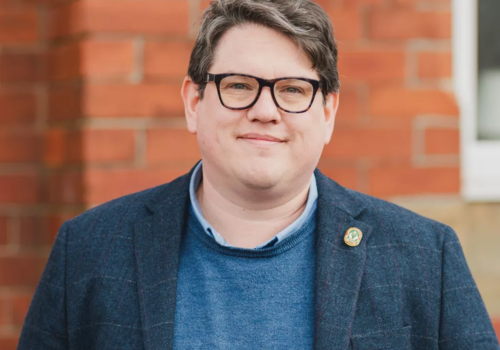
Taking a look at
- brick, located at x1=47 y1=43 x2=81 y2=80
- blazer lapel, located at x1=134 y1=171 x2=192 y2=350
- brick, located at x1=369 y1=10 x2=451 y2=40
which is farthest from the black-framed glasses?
brick, located at x1=369 y1=10 x2=451 y2=40

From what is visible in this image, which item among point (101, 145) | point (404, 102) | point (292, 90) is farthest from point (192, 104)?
point (404, 102)

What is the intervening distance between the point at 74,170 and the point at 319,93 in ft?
3.62

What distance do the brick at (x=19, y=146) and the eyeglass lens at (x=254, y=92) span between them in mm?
1161

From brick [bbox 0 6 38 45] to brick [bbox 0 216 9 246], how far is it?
699mm

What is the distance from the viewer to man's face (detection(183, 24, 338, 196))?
2.19 meters

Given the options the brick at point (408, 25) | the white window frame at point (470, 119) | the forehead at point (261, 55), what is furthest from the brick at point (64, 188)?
the white window frame at point (470, 119)

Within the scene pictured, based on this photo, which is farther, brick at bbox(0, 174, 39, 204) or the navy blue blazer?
brick at bbox(0, 174, 39, 204)

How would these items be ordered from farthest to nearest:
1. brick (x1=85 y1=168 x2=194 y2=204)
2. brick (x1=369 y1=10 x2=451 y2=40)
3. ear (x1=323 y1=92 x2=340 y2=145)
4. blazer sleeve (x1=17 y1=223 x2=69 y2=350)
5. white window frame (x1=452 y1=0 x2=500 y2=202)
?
1. white window frame (x1=452 y1=0 x2=500 y2=202)
2. brick (x1=369 y1=10 x2=451 y2=40)
3. brick (x1=85 y1=168 x2=194 y2=204)
4. ear (x1=323 y1=92 x2=340 y2=145)
5. blazer sleeve (x1=17 y1=223 x2=69 y2=350)

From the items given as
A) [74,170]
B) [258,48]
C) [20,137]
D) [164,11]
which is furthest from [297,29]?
[20,137]

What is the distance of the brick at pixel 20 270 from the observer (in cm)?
307

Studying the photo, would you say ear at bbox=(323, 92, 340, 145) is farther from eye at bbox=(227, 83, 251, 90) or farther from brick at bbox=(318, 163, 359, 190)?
brick at bbox=(318, 163, 359, 190)

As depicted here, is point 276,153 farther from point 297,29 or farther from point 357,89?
point 357,89

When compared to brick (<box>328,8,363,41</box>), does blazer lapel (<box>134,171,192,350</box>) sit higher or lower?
lower

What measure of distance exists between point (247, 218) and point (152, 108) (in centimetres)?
77
